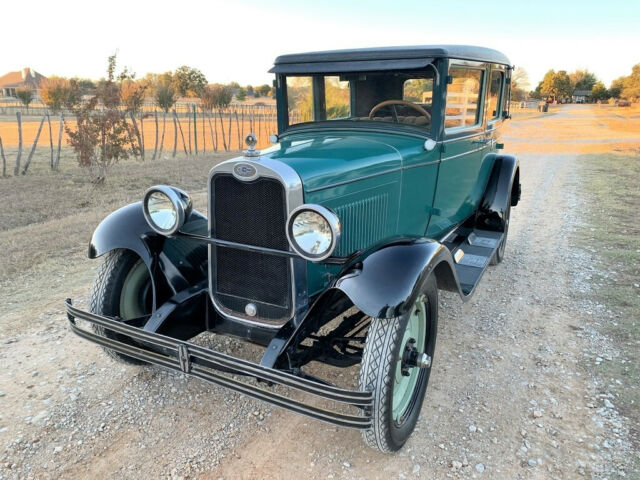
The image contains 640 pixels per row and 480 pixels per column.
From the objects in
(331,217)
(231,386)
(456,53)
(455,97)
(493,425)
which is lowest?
(493,425)

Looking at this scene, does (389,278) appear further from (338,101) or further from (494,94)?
(494,94)

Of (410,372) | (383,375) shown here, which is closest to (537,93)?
(410,372)

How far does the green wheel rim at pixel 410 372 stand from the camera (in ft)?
8.36

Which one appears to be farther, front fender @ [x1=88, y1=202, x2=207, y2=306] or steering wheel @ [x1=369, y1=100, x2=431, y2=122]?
steering wheel @ [x1=369, y1=100, x2=431, y2=122]

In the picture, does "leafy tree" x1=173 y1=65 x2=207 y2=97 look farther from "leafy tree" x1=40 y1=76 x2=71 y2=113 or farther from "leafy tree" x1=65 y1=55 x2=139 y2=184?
"leafy tree" x1=65 y1=55 x2=139 y2=184

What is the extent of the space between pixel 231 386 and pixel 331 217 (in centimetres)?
95

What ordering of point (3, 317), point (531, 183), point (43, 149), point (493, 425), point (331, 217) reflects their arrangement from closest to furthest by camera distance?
point (331, 217)
point (493, 425)
point (3, 317)
point (531, 183)
point (43, 149)

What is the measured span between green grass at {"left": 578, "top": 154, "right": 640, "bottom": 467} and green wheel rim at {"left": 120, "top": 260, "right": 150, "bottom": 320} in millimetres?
3143

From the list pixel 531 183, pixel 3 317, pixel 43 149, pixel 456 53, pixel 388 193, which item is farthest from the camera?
pixel 43 149

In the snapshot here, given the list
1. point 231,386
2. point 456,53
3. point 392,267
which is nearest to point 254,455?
point 231,386

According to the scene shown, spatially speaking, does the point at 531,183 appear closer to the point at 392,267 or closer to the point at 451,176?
the point at 451,176

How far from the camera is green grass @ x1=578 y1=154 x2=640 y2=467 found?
10.3ft

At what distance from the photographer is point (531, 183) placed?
33.5 ft

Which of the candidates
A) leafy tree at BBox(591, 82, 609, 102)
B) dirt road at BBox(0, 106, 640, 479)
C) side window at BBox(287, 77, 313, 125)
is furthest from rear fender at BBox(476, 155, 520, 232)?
leafy tree at BBox(591, 82, 609, 102)
